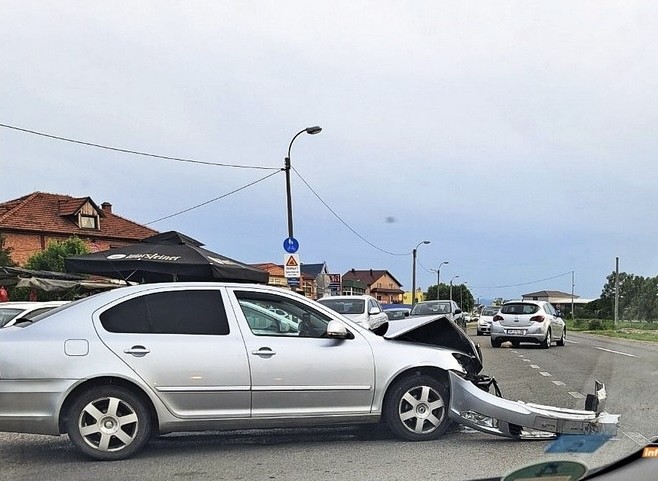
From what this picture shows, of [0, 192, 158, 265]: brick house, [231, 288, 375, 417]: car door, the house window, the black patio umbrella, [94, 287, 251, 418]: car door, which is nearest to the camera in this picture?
[94, 287, 251, 418]: car door

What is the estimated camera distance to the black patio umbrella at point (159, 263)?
10703mm

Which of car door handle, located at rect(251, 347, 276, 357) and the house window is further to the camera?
the house window

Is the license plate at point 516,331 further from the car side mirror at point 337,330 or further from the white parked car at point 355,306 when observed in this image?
the car side mirror at point 337,330

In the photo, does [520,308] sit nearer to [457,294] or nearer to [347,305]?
[347,305]

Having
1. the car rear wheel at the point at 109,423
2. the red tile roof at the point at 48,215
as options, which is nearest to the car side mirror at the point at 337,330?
the car rear wheel at the point at 109,423

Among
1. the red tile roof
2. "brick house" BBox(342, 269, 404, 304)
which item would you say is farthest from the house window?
"brick house" BBox(342, 269, 404, 304)

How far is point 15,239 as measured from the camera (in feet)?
101

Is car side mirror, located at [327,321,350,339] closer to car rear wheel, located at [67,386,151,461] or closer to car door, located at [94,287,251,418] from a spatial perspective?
car door, located at [94,287,251,418]

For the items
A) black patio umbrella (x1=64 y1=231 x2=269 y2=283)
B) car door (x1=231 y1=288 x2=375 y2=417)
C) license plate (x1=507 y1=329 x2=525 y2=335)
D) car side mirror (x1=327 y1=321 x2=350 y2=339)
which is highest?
black patio umbrella (x1=64 y1=231 x2=269 y2=283)

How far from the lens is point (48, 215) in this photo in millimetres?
31500

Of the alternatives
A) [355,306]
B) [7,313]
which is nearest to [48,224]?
[355,306]

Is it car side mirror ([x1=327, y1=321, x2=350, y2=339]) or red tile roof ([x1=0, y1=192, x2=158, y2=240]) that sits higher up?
red tile roof ([x1=0, y1=192, x2=158, y2=240])

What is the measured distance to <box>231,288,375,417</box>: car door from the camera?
5.65m

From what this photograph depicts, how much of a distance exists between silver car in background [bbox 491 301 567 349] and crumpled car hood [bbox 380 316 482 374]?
1212 cm
